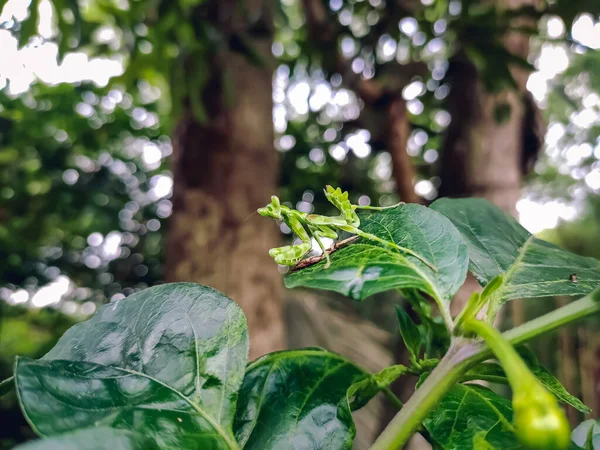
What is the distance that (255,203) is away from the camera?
1.29 metres

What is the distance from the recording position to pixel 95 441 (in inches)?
6.1

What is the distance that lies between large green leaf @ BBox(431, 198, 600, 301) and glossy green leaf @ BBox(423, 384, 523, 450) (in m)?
0.05

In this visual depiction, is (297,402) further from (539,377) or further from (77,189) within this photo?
(77,189)

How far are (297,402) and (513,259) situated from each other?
152 millimetres

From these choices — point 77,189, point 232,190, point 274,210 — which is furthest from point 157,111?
point 274,210

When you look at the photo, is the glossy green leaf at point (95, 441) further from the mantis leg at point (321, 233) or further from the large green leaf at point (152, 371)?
the mantis leg at point (321, 233)

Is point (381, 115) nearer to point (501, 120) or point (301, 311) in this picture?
point (501, 120)

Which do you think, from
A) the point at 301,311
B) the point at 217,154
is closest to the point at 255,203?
the point at 217,154

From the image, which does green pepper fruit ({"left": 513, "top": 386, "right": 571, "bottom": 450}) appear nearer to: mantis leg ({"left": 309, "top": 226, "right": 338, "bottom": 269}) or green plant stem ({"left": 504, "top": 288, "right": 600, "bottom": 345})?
green plant stem ({"left": 504, "top": 288, "right": 600, "bottom": 345})

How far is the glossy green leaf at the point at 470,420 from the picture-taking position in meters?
0.22

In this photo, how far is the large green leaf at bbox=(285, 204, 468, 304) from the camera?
22cm

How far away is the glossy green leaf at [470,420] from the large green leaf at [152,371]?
0.33 ft

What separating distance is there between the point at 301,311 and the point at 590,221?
11.5 feet

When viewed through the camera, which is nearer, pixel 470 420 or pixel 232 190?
pixel 470 420
